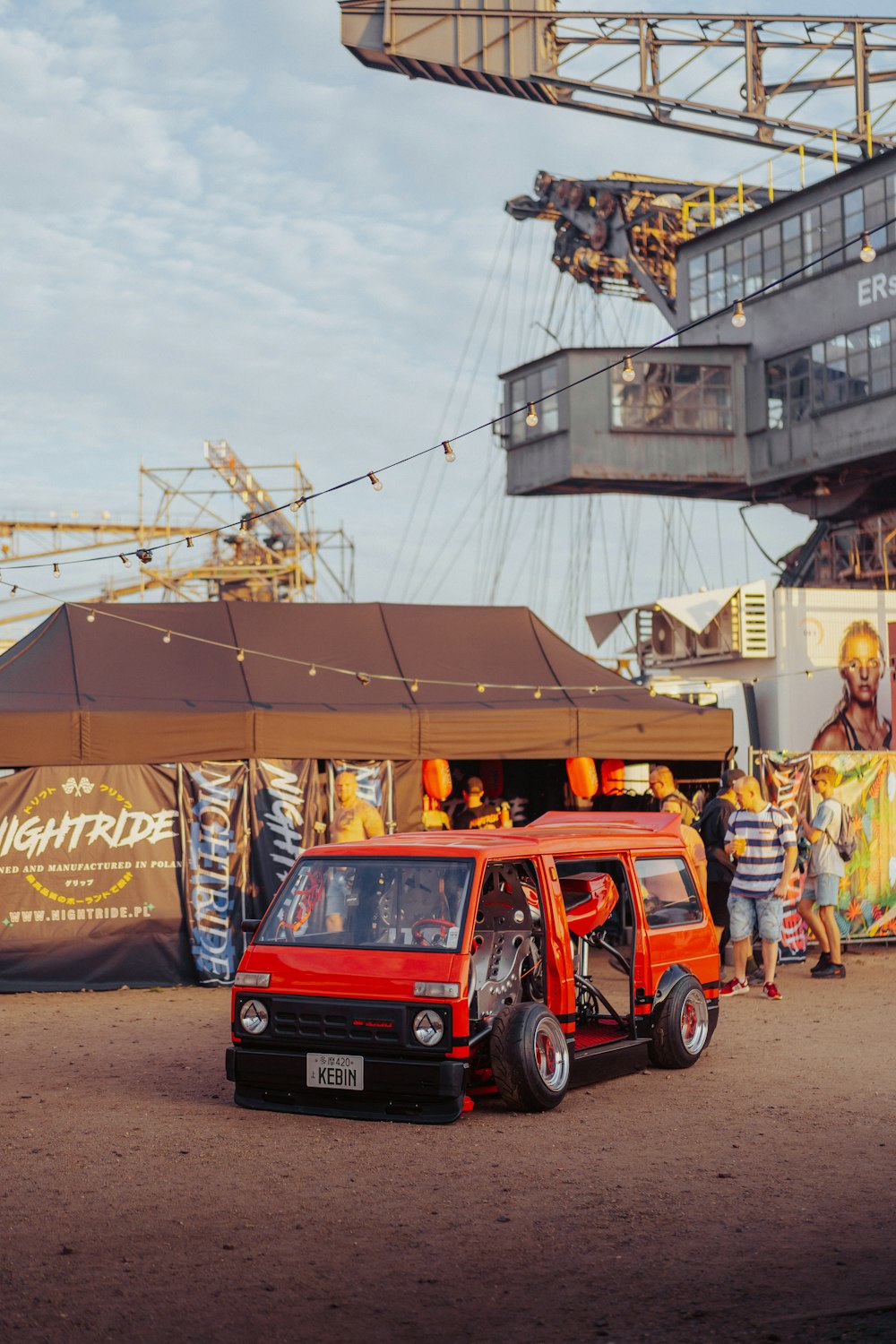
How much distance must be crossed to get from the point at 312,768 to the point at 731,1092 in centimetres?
746

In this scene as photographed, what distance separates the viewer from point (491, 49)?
120ft

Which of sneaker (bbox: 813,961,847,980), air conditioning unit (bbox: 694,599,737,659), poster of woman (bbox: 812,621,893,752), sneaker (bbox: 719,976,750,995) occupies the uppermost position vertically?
air conditioning unit (bbox: 694,599,737,659)

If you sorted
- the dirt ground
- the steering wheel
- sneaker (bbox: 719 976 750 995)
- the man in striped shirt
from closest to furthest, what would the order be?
the dirt ground → the steering wheel → the man in striped shirt → sneaker (bbox: 719 976 750 995)

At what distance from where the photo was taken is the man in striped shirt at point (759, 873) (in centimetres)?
1373

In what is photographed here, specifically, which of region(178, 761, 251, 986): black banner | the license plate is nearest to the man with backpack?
region(178, 761, 251, 986): black banner

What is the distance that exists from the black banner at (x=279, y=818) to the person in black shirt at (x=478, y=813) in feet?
7.78

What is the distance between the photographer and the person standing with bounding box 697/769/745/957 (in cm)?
1556

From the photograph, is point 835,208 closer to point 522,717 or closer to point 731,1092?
point 522,717

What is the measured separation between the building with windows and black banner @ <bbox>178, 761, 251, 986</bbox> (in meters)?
21.9

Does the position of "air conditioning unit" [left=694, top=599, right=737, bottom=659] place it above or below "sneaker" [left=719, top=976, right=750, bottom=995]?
above

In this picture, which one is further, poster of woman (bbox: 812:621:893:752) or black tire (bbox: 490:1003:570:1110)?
poster of woman (bbox: 812:621:893:752)

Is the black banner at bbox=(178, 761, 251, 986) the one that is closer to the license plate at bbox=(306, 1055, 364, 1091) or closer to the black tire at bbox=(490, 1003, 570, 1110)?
the license plate at bbox=(306, 1055, 364, 1091)

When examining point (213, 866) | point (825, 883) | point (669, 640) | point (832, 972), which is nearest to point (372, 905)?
point (213, 866)

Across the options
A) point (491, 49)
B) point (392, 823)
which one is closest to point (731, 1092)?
point (392, 823)
